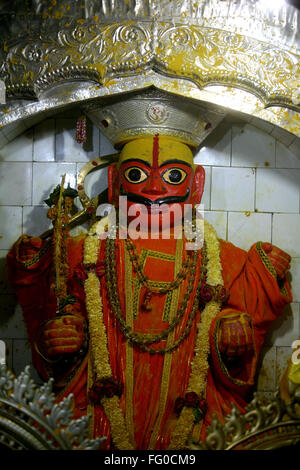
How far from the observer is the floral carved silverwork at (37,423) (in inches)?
82.3

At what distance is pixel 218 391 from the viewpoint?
2.78 meters

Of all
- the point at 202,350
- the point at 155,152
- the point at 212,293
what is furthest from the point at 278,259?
the point at 155,152

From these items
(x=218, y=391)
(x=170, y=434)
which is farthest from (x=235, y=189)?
(x=170, y=434)

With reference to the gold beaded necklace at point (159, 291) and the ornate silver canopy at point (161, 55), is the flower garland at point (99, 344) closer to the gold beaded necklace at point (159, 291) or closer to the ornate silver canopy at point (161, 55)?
the gold beaded necklace at point (159, 291)

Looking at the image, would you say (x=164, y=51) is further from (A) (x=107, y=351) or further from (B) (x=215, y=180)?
(A) (x=107, y=351)

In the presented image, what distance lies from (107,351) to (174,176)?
0.95 metres

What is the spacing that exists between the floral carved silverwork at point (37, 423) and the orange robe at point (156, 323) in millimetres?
511

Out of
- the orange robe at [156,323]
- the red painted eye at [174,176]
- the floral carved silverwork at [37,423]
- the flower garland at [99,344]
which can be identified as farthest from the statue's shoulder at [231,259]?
the floral carved silverwork at [37,423]

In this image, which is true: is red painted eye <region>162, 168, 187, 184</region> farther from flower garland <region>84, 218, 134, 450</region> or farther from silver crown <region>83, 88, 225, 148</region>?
flower garland <region>84, 218, 134, 450</region>

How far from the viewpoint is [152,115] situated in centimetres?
295

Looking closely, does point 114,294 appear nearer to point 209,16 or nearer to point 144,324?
point 144,324

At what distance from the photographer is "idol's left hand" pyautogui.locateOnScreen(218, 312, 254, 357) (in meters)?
2.62

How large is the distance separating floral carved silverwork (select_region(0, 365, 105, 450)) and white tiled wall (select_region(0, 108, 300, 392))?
3.89 ft
